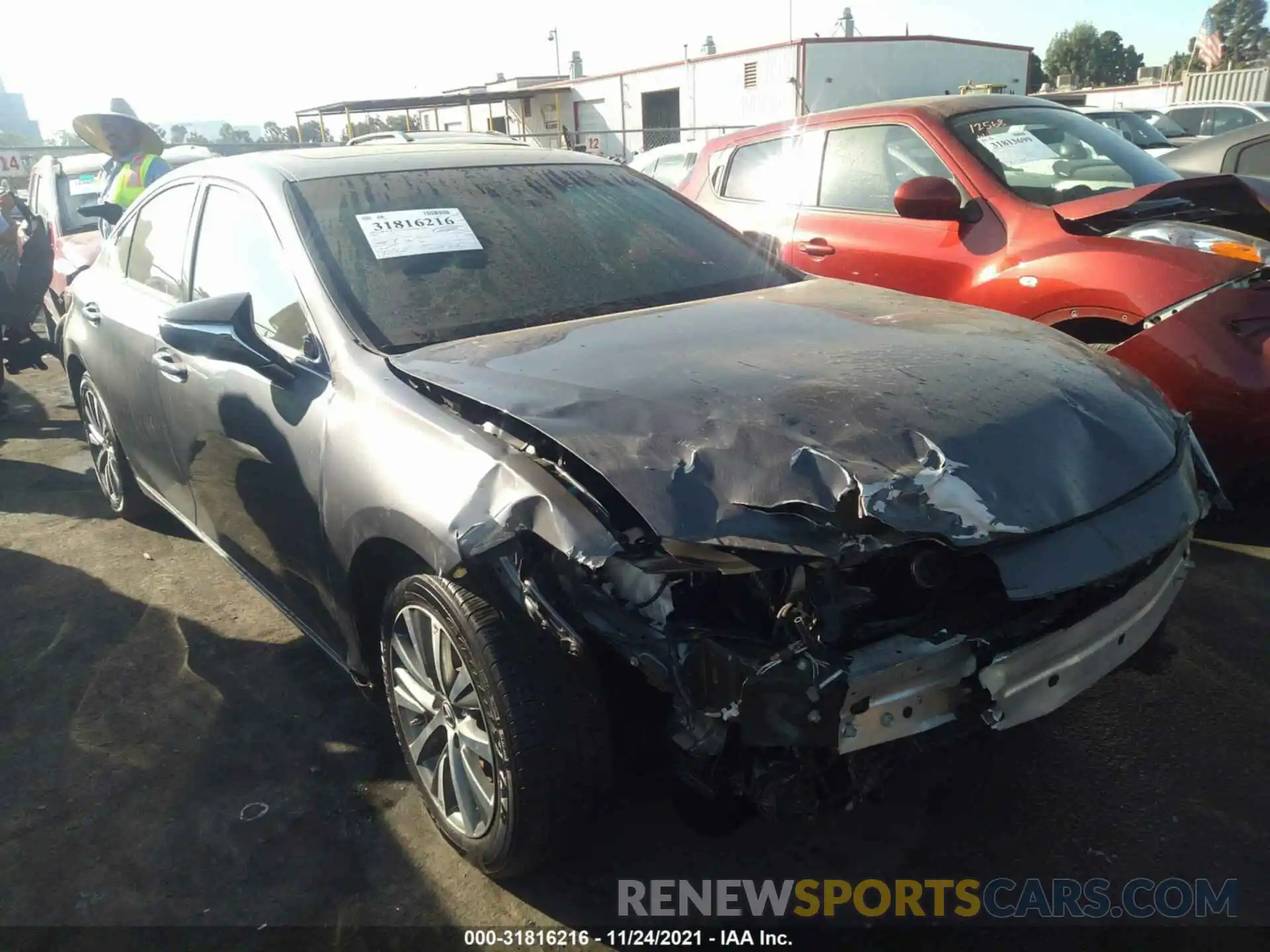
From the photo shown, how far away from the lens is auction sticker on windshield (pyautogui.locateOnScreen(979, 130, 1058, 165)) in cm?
475

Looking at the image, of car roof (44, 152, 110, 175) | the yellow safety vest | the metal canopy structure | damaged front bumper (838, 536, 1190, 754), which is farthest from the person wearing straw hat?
the metal canopy structure

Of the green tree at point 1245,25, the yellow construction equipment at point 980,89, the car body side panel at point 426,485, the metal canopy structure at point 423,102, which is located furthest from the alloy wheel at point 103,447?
the green tree at point 1245,25

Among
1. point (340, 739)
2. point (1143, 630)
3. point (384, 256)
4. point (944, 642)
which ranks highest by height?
point (384, 256)

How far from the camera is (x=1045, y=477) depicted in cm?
203

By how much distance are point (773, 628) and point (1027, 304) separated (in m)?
2.96

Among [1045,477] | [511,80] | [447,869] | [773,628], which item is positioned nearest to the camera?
[773,628]

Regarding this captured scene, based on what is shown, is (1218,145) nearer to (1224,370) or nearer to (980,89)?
(1224,370)

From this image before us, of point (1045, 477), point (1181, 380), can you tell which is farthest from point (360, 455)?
point (1181, 380)

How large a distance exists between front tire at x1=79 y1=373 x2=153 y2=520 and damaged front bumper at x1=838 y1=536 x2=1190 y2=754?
379 cm

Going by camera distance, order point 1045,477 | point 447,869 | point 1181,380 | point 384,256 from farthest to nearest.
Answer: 1. point 1181,380
2. point 384,256
3. point 447,869
4. point 1045,477

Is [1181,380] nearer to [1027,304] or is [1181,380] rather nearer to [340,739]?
[1027,304]

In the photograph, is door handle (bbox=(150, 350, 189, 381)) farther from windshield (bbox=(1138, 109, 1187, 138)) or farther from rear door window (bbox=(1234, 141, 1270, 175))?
windshield (bbox=(1138, 109, 1187, 138))

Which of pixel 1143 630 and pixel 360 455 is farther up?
pixel 360 455

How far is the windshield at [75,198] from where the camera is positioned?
28.3ft
